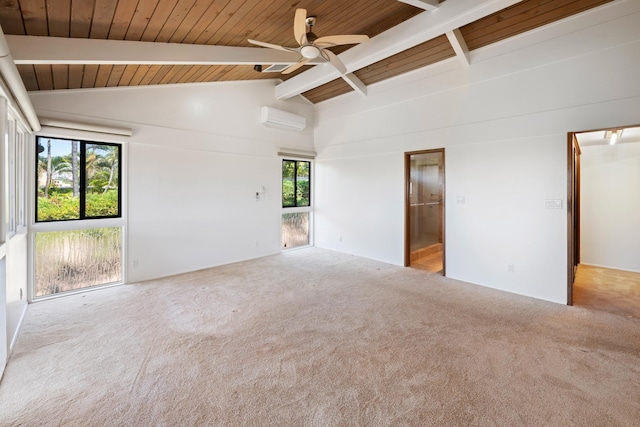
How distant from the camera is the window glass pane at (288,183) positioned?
6.48m

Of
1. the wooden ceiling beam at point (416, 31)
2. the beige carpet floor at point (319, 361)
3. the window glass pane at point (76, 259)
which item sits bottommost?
the beige carpet floor at point (319, 361)

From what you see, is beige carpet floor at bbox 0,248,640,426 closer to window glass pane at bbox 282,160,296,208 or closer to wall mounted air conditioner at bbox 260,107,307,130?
window glass pane at bbox 282,160,296,208

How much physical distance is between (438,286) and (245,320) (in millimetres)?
2692

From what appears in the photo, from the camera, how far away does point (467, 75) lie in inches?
167

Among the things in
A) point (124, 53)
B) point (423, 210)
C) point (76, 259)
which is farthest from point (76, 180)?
point (423, 210)

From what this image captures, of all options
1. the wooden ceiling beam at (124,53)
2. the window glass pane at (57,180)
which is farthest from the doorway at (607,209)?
the window glass pane at (57,180)

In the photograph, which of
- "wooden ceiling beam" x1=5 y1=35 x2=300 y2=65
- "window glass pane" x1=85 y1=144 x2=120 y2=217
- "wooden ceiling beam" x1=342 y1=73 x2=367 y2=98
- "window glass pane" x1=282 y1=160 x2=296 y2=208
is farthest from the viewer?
"window glass pane" x1=282 y1=160 x2=296 y2=208

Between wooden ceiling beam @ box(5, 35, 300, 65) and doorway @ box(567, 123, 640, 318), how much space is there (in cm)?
478

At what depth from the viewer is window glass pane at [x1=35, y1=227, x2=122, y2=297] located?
366cm

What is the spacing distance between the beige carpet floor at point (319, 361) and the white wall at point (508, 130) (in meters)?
0.67

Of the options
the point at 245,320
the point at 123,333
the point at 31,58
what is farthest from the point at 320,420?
the point at 31,58

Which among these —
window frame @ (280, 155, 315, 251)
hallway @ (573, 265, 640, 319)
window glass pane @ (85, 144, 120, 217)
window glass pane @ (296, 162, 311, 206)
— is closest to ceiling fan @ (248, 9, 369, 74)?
window glass pane @ (85, 144, 120, 217)

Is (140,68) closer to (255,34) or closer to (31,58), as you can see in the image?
(31,58)

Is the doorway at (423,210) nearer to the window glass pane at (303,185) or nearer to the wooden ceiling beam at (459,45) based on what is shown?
the wooden ceiling beam at (459,45)
